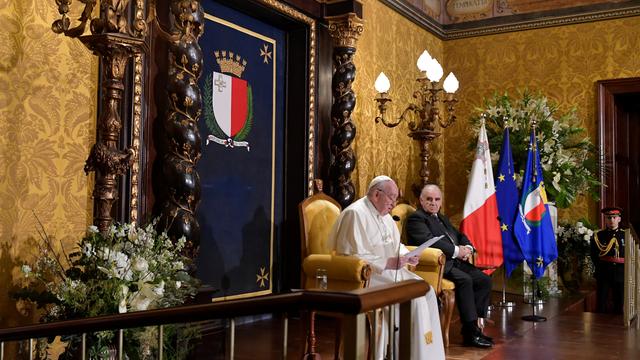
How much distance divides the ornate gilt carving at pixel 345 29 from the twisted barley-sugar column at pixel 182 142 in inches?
83.4

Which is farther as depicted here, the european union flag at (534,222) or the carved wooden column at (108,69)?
the european union flag at (534,222)

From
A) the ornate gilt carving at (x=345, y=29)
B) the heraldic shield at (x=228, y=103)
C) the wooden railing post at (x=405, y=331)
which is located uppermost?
the ornate gilt carving at (x=345, y=29)

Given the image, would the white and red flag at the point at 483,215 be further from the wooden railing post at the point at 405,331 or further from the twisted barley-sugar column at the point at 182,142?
the wooden railing post at the point at 405,331

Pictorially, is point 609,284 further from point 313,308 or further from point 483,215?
point 313,308

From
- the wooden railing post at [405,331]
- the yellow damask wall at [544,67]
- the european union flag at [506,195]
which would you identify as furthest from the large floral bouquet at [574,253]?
the wooden railing post at [405,331]

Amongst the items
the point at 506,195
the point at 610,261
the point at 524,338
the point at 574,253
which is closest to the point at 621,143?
the point at 574,253

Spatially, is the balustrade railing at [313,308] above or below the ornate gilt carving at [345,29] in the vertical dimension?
below

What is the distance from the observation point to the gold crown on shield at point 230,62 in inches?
219

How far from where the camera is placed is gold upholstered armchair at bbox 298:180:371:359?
4383 mm

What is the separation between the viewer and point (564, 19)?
8539 mm

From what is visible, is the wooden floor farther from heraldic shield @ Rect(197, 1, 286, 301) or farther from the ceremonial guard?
the ceremonial guard

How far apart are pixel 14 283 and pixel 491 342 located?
11.1 ft

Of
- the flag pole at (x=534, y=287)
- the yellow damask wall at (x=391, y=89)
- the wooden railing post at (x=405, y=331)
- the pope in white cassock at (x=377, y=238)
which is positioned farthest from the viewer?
the yellow damask wall at (x=391, y=89)

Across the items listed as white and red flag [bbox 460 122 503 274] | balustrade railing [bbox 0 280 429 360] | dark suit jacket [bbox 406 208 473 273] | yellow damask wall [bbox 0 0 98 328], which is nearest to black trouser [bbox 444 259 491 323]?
dark suit jacket [bbox 406 208 473 273]
